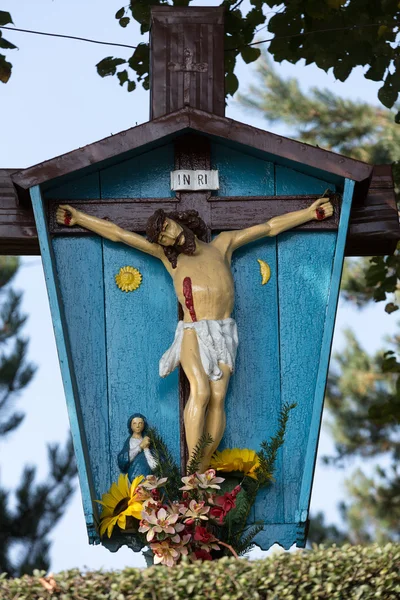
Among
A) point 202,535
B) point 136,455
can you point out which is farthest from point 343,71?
point 202,535

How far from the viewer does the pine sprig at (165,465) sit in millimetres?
6975

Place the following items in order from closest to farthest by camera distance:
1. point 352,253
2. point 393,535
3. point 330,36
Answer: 1. point 352,253
2. point 330,36
3. point 393,535

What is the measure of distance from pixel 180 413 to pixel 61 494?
6527mm

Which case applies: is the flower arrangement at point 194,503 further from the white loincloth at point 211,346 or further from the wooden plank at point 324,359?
the white loincloth at point 211,346

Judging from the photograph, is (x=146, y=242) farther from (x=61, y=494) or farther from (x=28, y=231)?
(x=61, y=494)

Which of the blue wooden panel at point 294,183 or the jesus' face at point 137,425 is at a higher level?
the blue wooden panel at point 294,183

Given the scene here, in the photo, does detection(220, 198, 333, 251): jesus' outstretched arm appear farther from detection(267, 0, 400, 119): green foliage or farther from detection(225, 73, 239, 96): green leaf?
detection(225, 73, 239, 96): green leaf

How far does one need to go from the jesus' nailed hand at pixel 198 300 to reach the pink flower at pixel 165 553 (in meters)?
0.58

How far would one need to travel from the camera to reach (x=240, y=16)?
995 cm

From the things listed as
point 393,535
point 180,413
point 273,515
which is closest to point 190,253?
point 180,413

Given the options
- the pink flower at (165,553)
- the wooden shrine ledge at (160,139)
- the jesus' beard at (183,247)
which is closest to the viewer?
the pink flower at (165,553)

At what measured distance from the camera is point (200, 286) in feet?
23.4

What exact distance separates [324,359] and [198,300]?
2.28ft

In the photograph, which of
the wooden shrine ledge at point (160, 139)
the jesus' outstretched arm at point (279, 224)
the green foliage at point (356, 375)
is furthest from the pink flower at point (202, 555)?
the green foliage at point (356, 375)
